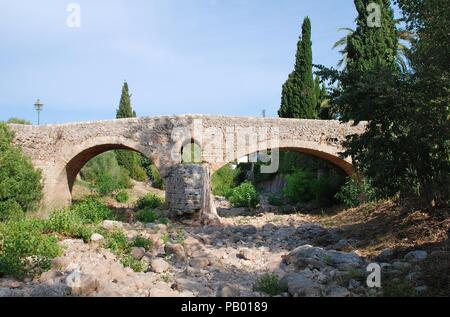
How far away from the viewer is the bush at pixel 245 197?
1897 cm

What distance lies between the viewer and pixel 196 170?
1332 centimetres

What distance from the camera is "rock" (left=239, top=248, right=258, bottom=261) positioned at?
8333mm

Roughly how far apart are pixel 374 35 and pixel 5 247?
1441 centimetres

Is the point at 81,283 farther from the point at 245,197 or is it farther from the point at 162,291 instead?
the point at 245,197

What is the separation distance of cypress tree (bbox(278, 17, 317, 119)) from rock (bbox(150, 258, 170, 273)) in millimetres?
14411

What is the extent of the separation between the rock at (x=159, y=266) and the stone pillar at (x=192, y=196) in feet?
19.0

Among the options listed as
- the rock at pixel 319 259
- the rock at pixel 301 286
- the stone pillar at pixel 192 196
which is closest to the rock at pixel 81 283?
the rock at pixel 301 286

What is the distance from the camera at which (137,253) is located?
7.43 m

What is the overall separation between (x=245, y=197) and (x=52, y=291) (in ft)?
47.2

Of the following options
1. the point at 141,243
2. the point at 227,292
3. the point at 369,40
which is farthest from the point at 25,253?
the point at 369,40

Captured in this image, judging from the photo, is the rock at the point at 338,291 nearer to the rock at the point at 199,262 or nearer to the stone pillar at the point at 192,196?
the rock at the point at 199,262

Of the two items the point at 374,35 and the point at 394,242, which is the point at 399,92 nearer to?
the point at 394,242

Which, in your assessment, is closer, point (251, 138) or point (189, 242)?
point (189, 242)
